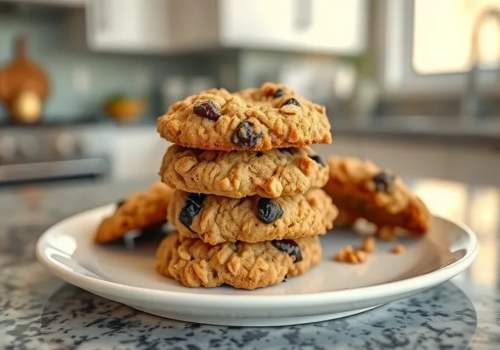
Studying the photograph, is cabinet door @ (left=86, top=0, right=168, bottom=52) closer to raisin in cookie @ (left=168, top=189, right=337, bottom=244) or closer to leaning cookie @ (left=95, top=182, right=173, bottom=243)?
leaning cookie @ (left=95, top=182, right=173, bottom=243)

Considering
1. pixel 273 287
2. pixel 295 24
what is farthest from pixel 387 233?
pixel 295 24

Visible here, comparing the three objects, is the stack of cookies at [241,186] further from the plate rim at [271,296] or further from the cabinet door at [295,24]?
the cabinet door at [295,24]

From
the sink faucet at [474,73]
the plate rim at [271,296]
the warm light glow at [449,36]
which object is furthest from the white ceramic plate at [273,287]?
the warm light glow at [449,36]

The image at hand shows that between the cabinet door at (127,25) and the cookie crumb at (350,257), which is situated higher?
the cabinet door at (127,25)

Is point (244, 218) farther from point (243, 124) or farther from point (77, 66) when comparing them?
point (77, 66)

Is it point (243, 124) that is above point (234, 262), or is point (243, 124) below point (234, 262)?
above

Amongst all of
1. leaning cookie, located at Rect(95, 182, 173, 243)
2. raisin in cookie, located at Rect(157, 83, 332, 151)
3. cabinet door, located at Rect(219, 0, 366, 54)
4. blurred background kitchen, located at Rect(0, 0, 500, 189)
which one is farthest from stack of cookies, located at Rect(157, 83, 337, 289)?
cabinet door, located at Rect(219, 0, 366, 54)
